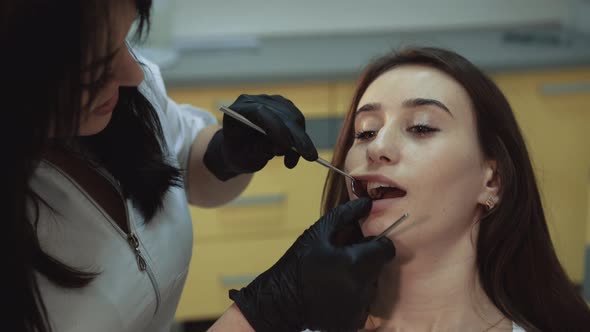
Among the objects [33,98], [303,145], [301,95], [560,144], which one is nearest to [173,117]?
[303,145]

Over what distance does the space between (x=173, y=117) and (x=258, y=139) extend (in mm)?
200

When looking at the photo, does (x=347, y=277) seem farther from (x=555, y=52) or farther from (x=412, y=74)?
(x=555, y=52)

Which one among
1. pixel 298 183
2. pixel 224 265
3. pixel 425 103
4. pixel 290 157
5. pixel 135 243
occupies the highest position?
pixel 425 103

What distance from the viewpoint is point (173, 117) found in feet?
4.81

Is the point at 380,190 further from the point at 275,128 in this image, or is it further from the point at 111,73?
the point at 111,73

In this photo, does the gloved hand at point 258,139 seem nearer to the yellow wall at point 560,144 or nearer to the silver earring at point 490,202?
the silver earring at point 490,202

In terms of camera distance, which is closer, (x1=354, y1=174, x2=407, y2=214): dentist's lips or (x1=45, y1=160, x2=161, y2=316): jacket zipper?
(x1=45, y1=160, x2=161, y2=316): jacket zipper

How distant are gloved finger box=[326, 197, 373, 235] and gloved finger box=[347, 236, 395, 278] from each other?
0.05 metres

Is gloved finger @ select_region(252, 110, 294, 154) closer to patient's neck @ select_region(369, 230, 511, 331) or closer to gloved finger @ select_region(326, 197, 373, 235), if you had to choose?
gloved finger @ select_region(326, 197, 373, 235)

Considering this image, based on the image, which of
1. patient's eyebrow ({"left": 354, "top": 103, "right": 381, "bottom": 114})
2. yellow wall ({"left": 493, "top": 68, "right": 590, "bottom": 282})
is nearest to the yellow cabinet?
yellow wall ({"left": 493, "top": 68, "right": 590, "bottom": 282})

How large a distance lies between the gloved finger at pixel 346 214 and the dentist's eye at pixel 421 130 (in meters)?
0.16

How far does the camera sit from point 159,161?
126 centimetres

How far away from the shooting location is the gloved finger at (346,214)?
1201 mm

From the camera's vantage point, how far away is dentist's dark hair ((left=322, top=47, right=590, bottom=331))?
1352 millimetres
